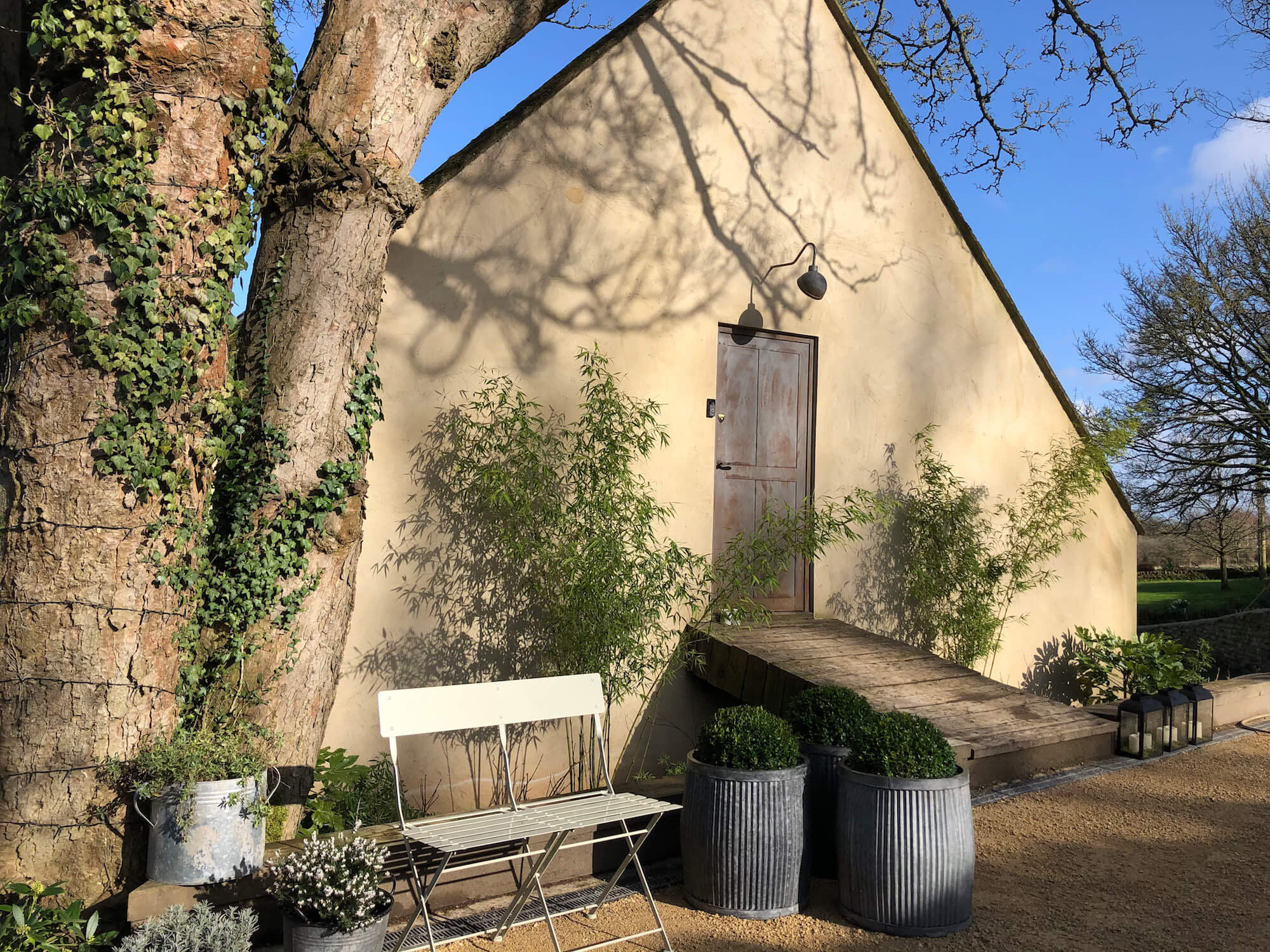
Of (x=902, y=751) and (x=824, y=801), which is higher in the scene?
(x=902, y=751)

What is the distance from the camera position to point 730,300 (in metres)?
6.30

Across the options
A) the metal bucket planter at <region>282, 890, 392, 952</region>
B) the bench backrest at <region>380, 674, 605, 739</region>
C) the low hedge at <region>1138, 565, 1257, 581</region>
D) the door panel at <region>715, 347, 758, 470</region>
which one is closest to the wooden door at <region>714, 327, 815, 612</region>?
the door panel at <region>715, 347, 758, 470</region>

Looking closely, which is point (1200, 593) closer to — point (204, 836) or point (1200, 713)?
point (1200, 713)

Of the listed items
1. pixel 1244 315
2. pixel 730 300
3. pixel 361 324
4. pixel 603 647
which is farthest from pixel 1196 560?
pixel 361 324

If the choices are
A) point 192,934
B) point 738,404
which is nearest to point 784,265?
point 738,404

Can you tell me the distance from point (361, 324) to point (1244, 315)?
48.8 feet

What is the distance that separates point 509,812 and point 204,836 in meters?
1.01

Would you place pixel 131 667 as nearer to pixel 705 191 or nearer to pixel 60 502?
pixel 60 502

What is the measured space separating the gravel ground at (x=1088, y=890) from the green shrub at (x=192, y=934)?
83 centimetres

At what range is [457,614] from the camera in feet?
16.4

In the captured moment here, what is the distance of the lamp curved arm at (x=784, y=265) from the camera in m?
6.43

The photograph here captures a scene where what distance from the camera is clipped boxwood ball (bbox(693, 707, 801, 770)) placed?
138 inches

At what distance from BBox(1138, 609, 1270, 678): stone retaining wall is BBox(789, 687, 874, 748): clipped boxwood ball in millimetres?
12151

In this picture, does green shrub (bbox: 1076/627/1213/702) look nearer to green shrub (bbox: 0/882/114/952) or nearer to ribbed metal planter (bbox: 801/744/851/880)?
ribbed metal planter (bbox: 801/744/851/880)
